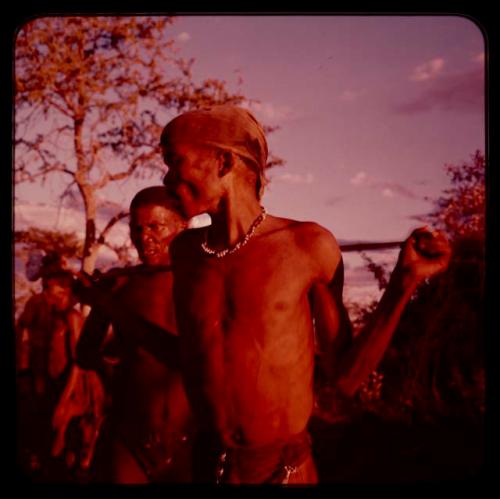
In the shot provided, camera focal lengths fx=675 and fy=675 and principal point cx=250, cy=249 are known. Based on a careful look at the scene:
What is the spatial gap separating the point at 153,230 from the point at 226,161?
340 millimetres

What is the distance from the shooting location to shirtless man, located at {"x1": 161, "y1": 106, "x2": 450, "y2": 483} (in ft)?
4.16

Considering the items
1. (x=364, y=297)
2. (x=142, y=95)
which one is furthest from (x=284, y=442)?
(x=142, y=95)

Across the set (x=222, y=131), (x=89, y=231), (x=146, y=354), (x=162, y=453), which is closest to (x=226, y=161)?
(x=222, y=131)

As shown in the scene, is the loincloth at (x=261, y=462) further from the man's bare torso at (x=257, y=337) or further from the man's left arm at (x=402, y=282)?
the man's left arm at (x=402, y=282)

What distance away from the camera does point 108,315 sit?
1490 mm

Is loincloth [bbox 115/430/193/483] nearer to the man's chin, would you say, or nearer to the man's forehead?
the man's chin

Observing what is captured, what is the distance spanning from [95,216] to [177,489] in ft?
2.80

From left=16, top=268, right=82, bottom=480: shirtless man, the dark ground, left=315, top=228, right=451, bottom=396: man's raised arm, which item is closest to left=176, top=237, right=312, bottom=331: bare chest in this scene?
left=315, top=228, right=451, bottom=396: man's raised arm

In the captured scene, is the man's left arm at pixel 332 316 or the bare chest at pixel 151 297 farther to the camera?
the bare chest at pixel 151 297

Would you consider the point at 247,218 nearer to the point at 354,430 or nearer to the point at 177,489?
the point at 177,489

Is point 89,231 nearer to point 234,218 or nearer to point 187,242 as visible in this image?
point 187,242

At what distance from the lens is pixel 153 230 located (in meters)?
1.58

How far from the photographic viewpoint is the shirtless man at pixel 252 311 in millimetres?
1269

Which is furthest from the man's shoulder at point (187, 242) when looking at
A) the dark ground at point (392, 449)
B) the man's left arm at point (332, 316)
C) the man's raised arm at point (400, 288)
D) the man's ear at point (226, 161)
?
the dark ground at point (392, 449)
